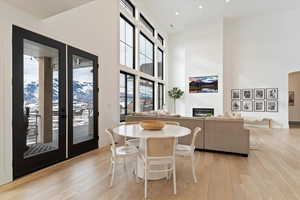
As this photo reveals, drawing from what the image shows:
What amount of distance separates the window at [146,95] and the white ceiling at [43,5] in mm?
4743

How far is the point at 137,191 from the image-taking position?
2391 mm

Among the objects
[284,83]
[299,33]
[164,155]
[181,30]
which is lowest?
[164,155]

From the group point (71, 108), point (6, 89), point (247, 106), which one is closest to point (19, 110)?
point (6, 89)

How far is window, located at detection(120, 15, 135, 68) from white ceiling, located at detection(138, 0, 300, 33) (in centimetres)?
144

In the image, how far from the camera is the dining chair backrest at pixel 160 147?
7.54ft

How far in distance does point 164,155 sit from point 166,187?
51cm

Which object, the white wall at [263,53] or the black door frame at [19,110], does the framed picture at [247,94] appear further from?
the black door frame at [19,110]

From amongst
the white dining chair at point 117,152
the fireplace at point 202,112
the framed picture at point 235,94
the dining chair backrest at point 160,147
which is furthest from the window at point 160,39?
the dining chair backrest at point 160,147

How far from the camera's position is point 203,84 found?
349 inches

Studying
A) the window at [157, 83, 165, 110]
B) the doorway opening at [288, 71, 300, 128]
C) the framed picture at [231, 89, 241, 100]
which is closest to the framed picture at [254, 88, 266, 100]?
the framed picture at [231, 89, 241, 100]

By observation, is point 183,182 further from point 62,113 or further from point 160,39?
point 160,39

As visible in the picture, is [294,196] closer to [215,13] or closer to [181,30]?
[215,13]

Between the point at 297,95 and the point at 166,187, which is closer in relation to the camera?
the point at 166,187

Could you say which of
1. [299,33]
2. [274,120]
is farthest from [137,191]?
[299,33]
